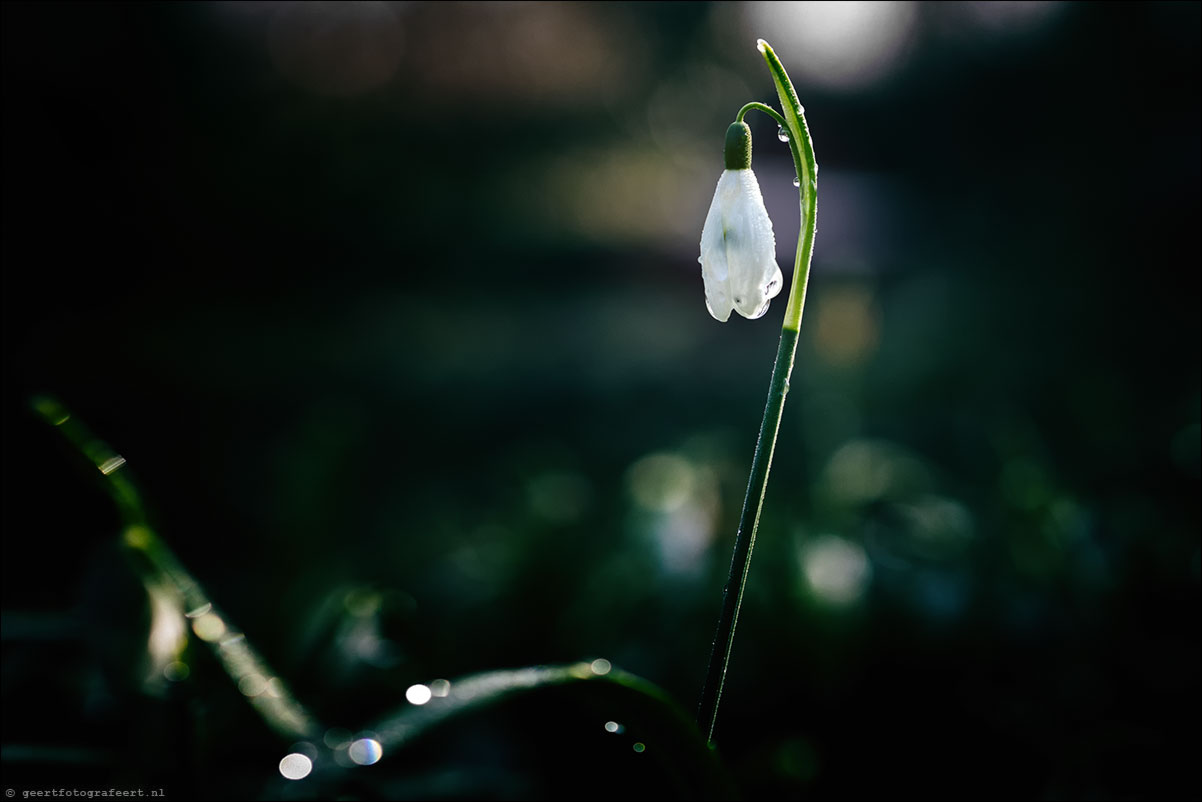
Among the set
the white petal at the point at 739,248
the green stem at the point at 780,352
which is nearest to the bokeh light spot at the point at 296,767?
the green stem at the point at 780,352

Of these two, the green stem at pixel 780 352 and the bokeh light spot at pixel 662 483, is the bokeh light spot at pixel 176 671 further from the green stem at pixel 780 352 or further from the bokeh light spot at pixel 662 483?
the bokeh light spot at pixel 662 483

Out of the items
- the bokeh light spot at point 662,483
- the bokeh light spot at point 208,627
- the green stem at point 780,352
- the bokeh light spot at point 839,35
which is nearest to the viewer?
the green stem at point 780,352

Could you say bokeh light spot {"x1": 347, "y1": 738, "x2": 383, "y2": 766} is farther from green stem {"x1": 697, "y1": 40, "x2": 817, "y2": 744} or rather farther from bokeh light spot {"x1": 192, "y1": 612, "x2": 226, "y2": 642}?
bokeh light spot {"x1": 192, "y1": 612, "x2": 226, "y2": 642}

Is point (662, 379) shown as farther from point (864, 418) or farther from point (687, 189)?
point (687, 189)

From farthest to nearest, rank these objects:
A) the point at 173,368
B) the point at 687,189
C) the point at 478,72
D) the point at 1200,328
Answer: the point at 687,189 < the point at 478,72 < the point at 173,368 < the point at 1200,328

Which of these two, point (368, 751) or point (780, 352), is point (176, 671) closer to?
point (368, 751)

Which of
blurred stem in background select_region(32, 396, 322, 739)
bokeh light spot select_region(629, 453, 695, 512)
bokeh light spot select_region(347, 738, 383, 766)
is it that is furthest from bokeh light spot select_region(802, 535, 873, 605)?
bokeh light spot select_region(347, 738, 383, 766)

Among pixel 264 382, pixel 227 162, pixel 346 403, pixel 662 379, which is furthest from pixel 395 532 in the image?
pixel 227 162
